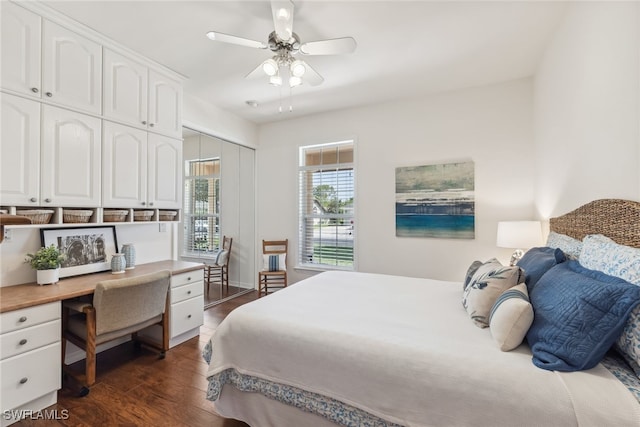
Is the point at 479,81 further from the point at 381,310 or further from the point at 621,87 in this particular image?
the point at 381,310

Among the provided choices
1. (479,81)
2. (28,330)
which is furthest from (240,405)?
(479,81)

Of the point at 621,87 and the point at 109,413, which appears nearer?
the point at 621,87

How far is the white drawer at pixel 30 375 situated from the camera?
5.44 feet

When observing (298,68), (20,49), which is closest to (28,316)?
(20,49)

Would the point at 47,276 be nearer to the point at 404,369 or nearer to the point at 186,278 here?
the point at 186,278

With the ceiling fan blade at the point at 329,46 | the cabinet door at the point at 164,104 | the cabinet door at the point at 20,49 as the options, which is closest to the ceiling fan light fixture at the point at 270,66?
the ceiling fan blade at the point at 329,46

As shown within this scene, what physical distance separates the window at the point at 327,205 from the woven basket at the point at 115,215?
94.3 inches

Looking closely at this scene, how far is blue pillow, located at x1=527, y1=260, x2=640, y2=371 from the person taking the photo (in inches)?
40.5

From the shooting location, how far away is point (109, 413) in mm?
1828

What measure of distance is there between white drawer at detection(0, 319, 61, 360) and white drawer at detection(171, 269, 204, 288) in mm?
867

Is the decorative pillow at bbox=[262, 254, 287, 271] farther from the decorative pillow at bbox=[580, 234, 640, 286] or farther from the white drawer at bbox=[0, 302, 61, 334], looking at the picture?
the decorative pillow at bbox=[580, 234, 640, 286]

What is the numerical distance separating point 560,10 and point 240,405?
3455mm

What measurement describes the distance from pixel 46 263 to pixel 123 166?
0.94 m

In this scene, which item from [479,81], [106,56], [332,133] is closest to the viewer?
[106,56]
